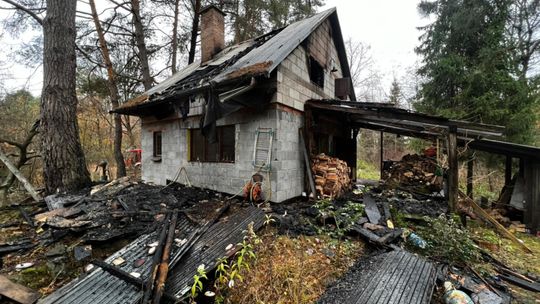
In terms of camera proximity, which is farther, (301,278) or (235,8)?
(235,8)

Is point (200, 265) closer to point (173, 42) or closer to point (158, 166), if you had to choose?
point (158, 166)

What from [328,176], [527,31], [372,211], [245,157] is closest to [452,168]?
[372,211]

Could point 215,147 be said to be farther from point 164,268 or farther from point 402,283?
point 402,283

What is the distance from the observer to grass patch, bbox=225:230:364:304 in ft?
8.95

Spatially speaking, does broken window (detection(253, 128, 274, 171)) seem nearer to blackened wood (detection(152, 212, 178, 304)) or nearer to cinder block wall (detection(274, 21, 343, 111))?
cinder block wall (detection(274, 21, 343, 111))

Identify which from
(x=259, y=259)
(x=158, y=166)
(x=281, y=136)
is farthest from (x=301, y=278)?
(x=158, y=166)

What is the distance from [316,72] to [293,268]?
23.1 feet

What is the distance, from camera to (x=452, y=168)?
16.7 feet

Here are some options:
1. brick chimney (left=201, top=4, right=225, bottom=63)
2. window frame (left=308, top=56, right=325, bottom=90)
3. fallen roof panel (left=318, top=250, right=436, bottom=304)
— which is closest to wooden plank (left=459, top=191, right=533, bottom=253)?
fallen roof panel (left=318, top=250, right=436, bottom=304)

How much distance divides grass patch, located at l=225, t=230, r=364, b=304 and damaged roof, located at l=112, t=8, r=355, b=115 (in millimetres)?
3220

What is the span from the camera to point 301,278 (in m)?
2.92

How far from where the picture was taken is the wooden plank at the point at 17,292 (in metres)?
2.69

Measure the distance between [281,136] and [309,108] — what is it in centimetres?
162

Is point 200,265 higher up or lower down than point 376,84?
lower down
